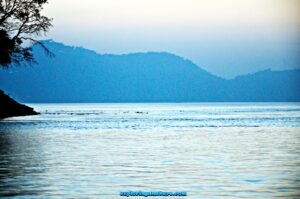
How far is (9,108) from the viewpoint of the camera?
97.6 metres

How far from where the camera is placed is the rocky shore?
92.9m

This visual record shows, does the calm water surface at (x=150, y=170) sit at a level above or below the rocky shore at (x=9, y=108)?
below

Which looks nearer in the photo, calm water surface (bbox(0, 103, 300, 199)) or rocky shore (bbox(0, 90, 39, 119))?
calm water surface (bbox(0, 103, 300, 199))

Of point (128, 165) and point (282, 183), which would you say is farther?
point (128, 165)

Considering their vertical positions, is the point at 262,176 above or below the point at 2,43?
below

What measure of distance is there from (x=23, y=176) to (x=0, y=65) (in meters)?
58.7

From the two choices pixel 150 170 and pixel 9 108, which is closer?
pixel 150 170

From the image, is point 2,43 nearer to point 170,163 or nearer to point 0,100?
point 0,100

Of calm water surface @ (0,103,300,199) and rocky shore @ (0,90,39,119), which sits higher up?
rocky shore @ (0,90,39,119)

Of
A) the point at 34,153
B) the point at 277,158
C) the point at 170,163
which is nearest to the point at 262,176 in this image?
the point at 170,163

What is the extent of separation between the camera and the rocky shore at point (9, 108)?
92938mm

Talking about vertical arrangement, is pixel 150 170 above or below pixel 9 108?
below

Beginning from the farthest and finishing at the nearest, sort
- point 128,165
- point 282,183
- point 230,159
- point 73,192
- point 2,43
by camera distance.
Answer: point 2,43
point 230,159
point 128,165
point 282,183
point 73,192

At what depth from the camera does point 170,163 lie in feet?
88.4
